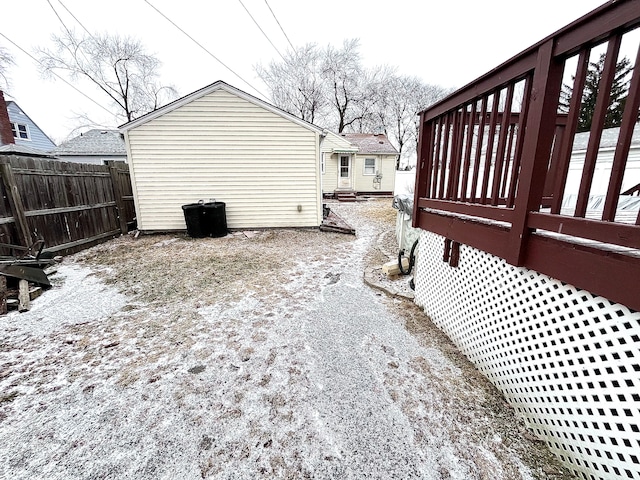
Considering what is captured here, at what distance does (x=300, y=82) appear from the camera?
24.5 m

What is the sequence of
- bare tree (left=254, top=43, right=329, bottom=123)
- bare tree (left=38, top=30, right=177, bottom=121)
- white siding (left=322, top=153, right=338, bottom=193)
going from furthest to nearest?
bare tree (left=254, top=43, right=329, bottom=123) < bare tree (left=38, top=30, right=177, bottom=121) < white siding (left=322, top=153, right=338, bottom=193)

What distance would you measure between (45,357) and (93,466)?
151 centimetres

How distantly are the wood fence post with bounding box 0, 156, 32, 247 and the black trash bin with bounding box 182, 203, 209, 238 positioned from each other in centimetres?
276

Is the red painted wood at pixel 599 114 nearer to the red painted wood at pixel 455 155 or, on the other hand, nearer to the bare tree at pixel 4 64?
the red painted wood at pixel 455 155

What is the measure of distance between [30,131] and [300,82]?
66.1 feet

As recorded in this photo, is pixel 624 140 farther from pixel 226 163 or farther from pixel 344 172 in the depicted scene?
pixel 344 172

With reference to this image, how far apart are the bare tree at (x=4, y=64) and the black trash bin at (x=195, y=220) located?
19.7 meters

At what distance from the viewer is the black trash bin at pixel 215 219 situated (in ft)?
22.5

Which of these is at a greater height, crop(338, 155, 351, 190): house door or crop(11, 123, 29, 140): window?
crop(11, 123, 29, 140): window

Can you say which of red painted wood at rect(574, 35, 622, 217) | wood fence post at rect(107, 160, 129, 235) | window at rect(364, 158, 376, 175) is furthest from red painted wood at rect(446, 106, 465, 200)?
window at rect(364, 158, 376, 175)

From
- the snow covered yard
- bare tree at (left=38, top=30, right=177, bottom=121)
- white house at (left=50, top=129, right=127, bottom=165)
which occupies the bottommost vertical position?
the snow covered yard

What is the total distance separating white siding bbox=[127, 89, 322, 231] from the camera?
6930mm

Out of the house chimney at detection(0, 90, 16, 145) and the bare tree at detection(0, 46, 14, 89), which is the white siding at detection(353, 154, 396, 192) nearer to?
the bare tree at detection(0, 46, 14, 89)

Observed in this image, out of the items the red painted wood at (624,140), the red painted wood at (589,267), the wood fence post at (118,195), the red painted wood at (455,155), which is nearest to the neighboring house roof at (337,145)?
the wood fence post at (118,195)
